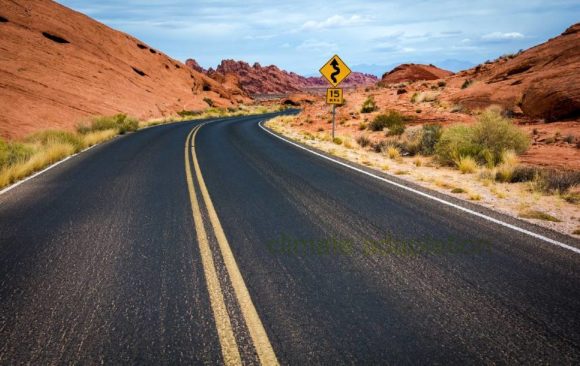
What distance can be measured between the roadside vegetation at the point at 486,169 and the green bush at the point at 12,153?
10.3m

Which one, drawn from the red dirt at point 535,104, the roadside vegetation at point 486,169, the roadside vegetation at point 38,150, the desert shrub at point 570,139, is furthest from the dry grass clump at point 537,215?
the roadside vegetation at point 38,150

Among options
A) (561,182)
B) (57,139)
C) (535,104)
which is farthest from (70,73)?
(561,182)

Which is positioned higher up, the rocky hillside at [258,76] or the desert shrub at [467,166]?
the rocky hillside at [258,76]

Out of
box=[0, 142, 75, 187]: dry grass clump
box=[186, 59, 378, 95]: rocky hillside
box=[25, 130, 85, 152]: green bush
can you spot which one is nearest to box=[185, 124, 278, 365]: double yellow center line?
box=[0, 142, 75, 187]: dry grass clump

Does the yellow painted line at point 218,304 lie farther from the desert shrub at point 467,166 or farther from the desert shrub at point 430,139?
the desert shrub at point 430,139

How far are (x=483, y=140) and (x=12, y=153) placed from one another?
15177mm

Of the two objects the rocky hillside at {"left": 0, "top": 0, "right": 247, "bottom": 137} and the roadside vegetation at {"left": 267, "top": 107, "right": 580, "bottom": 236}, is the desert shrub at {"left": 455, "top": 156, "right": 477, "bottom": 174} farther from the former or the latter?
the rocky hillside at {"left": 0, "top": 0, "right": 247, "bottom": 137}

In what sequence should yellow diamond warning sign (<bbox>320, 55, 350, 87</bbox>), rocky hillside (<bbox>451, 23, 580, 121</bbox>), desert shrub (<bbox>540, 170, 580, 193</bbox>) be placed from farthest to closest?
yellow diamond warning sign (<bbox>320, 55, 350, 87</bbox>)
rocky hillside (<bbox>451, 23, 580, 121</bbox>)
desert shrub (<bbox>540, 170, 580, 193</bbox>)

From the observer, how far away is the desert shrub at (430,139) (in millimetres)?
13984

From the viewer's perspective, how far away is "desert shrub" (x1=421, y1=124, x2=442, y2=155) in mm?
13984

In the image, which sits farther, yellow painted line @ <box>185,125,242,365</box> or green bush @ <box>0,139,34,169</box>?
green bush @ <box>0,139,34,169</box>

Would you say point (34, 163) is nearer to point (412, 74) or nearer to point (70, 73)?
point (70, 73)

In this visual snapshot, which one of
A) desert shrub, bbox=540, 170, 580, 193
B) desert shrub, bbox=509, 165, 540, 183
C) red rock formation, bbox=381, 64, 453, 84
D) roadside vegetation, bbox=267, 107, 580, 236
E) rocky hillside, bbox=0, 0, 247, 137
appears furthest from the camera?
red rock formation, bbox=381, 64, 453, 84

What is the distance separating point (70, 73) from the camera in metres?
37.1
